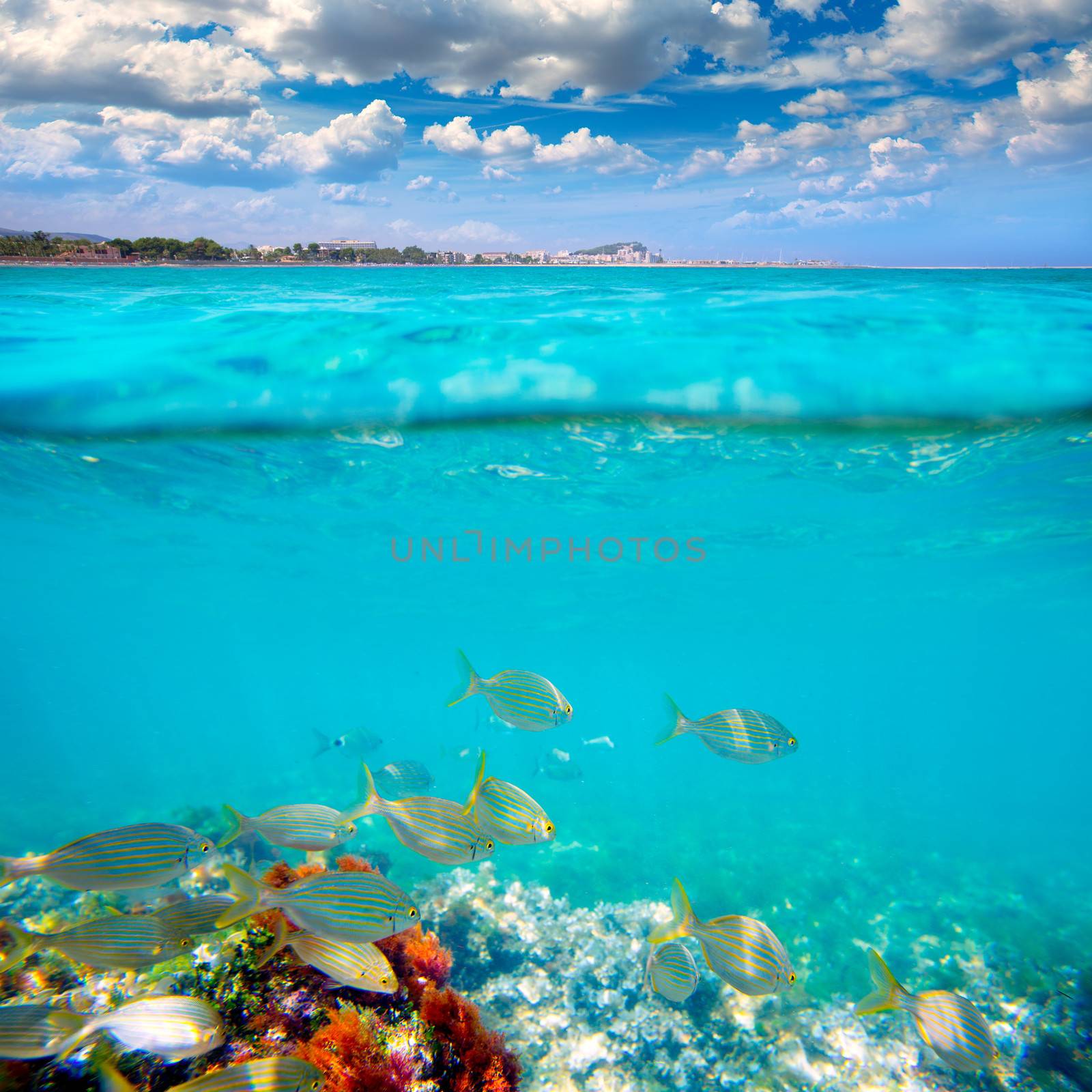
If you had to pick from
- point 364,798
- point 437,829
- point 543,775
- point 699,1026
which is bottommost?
point 543,775

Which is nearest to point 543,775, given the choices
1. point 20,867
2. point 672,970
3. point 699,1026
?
point 699,1026

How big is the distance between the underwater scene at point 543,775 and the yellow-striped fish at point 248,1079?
0.8 inches

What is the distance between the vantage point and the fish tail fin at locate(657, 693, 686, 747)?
5473 mm

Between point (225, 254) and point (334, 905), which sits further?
point (225, 254)

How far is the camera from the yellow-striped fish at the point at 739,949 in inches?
182

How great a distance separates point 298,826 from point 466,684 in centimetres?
172

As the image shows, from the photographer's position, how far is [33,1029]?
3.72 m

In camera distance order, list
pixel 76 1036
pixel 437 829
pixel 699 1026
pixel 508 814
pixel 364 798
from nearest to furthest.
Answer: pixel 76 1036
pixel 437 829
pixel 508 814
pixel 364 798
pixel 699 1026

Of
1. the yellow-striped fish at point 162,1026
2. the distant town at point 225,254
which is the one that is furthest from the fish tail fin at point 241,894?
the distant town at point 225,254

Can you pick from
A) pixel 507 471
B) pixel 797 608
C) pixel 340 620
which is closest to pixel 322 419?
pixel 507 471

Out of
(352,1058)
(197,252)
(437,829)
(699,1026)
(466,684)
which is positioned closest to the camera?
(437,829)

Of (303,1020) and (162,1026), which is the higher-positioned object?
(162,1026)

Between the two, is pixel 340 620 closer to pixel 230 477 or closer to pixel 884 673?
pixel 230 477

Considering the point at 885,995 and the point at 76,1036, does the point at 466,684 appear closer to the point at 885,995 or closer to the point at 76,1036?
the point at 76,1036
